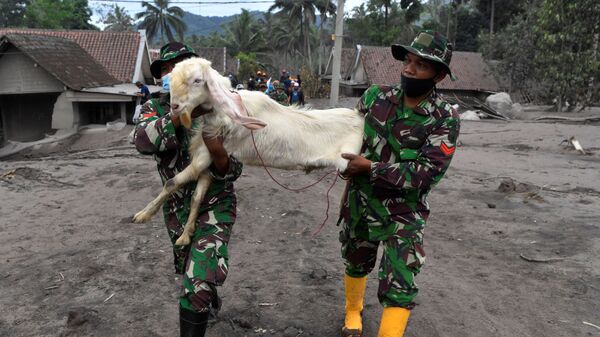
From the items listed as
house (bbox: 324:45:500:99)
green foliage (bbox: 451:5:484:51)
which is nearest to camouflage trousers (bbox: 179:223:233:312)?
house (bbox: 324:45:500:99)

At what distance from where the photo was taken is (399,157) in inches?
98.5

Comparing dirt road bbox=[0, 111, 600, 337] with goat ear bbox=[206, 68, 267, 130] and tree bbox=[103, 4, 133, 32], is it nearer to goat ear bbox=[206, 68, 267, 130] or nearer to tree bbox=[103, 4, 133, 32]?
goat ear bbox=[206, 68, 267, 130]

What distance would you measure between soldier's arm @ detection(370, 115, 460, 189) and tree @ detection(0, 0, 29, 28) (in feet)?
198

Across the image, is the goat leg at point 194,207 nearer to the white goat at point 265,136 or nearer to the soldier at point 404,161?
the white goat at point 265,136

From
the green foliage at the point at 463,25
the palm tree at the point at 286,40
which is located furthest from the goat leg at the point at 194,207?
the palm tree at the point at 286,40

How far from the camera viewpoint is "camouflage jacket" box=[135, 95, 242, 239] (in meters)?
2.46

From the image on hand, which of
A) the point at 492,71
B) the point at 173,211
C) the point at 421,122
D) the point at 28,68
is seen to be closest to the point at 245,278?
the point at 173,211

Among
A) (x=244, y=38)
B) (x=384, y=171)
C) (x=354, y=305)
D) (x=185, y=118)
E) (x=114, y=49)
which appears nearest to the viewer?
(x=185, y=118)

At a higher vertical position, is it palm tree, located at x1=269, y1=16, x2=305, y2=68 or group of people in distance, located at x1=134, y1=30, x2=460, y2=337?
palm tree, located at x1=269, y1=16, x2=305, y2=68

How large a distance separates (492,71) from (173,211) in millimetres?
29819

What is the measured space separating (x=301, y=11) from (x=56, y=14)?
903 inches

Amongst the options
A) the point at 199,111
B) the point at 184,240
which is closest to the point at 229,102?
the point at 199,111

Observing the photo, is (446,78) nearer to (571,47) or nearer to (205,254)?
(571,47)

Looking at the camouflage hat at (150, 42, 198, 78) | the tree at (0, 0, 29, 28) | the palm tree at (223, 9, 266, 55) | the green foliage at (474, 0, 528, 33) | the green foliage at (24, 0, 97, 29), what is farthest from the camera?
the tree at (0, 0, 29, 28)
